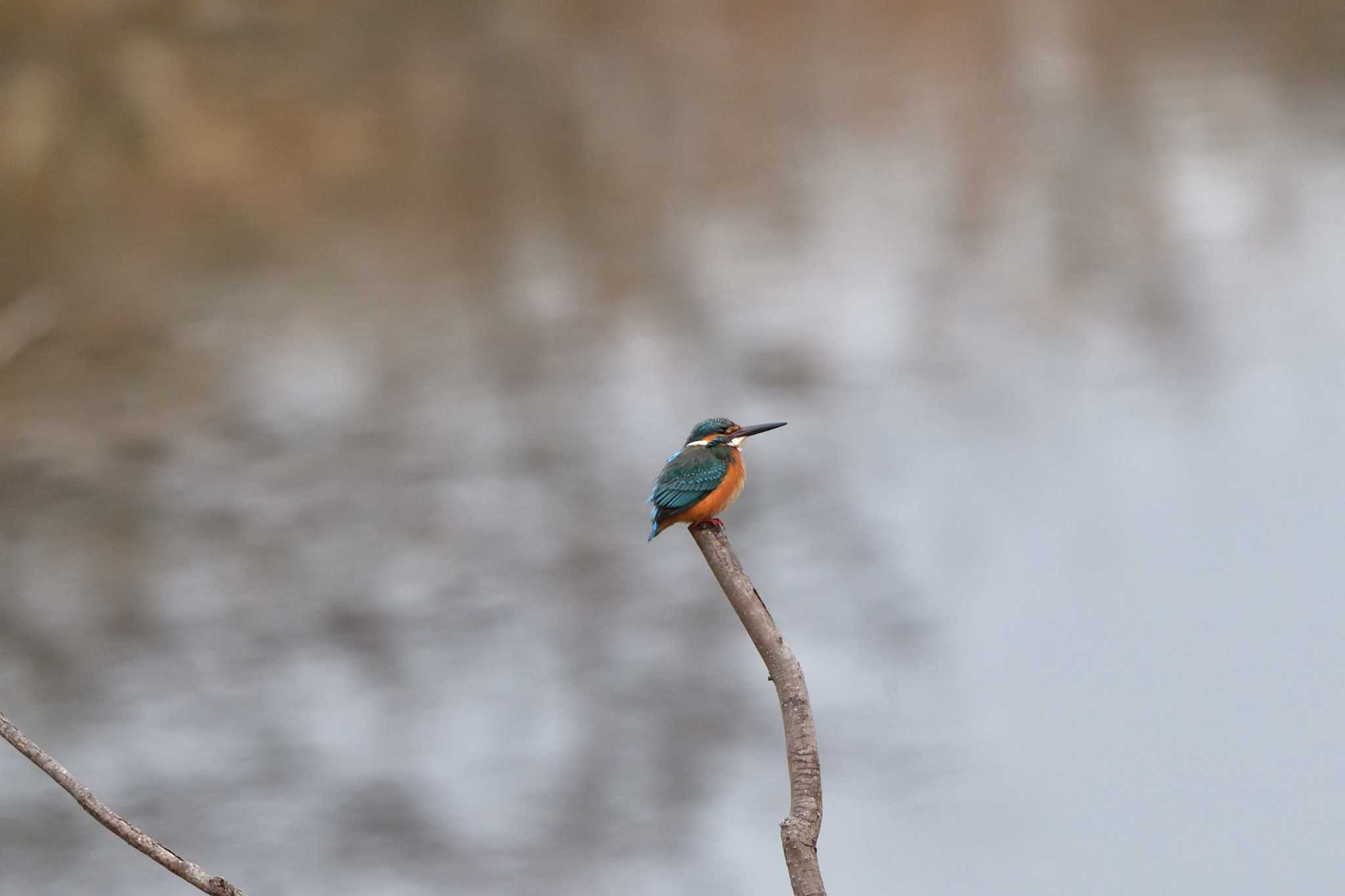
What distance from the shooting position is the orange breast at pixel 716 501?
1455mm

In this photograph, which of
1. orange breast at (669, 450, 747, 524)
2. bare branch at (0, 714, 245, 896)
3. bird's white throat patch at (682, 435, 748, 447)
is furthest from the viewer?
bird's white throat patch at (682, 435, 748, 447)

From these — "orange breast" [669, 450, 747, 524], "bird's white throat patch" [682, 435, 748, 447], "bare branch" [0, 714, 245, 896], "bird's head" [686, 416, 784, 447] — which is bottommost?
"bare branch" [0, 714, 245, 896]

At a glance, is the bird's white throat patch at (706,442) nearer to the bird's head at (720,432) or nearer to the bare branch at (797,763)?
the bird's head at (720,432)

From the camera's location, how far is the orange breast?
1.46 metres

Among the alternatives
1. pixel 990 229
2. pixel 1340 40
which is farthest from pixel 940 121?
pixel 1340 40

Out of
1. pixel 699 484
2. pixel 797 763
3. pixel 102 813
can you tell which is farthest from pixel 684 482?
pixel 102 813

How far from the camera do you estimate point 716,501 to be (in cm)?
147

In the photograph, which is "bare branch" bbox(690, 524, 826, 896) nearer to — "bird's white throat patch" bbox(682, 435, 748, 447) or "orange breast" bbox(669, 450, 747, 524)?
"orange breast" bbox(669, 450, 747, 524)

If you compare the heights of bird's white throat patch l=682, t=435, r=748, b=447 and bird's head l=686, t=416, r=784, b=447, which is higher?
bird's head l=686, t=416, r=784, b=447

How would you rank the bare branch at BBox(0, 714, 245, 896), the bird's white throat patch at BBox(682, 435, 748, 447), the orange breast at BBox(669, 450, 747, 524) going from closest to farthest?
the bare branch at BBox(0, 714, 245, 896), the orange breast at BBox(669, 450, 747, 524), the bird's white throat patch at BBox(682, 435, 748, 447)

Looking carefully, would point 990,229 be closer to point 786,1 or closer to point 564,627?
point 786,1

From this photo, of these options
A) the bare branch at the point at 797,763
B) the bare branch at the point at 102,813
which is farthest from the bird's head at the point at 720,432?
the bare branch at the point at 102,813

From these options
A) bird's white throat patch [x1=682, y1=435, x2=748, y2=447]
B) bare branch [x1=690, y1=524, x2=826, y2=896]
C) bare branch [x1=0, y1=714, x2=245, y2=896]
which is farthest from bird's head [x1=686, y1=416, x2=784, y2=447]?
bare branch [x1=0, y1=714, x2=245, y2=896]

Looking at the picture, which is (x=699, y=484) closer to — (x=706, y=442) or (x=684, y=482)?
(x=684, y=482)
